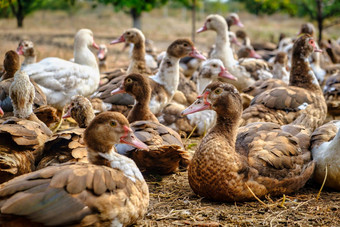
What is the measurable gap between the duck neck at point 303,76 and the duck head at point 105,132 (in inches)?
161

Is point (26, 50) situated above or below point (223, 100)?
below

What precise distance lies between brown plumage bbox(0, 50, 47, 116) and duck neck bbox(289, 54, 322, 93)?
3890 millimetres

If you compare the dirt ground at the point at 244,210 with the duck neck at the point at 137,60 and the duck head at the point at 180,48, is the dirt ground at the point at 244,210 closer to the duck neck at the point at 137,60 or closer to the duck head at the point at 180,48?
the duck head at the point at 180,48

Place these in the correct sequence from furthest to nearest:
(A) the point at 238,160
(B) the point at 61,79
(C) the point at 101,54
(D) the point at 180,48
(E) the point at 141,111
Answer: (C) the point at 101,54 → (B) the point at 61,79 → (D) the point at 180,48 → (E) the point at 141,111 → (A) the point at 238,160

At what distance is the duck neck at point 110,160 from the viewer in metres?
3.94

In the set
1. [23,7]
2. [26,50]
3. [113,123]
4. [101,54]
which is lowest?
[23,7]

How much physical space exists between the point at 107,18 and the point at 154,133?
3645 cm

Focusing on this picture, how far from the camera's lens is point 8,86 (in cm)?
646

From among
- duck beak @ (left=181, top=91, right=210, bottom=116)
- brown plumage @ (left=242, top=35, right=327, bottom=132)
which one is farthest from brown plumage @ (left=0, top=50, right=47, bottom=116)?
brown plumage @ (left=242, top=35, right=327, bottom=132)

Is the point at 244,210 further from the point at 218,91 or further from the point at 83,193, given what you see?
the point at 83,193

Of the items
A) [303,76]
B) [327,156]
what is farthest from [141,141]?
[303,76]

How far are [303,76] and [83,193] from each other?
4.96 meters

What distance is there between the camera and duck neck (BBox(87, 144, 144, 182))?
12.9ft

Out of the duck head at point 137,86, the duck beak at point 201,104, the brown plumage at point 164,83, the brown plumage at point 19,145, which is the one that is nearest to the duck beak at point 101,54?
the brown plumage at point 164,83
